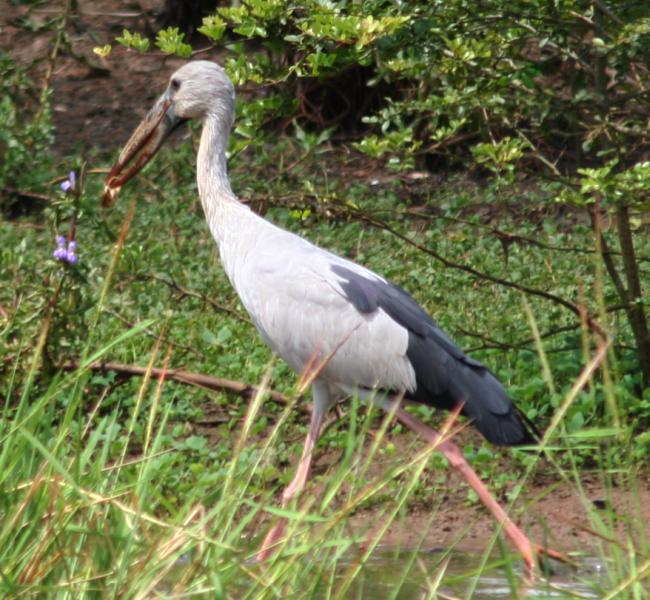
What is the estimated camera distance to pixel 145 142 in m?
6.54

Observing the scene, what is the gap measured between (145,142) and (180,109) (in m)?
0.28

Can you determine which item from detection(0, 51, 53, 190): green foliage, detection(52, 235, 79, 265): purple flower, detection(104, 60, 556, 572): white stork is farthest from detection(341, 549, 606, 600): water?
detection(0, 51, 53, 190): green foliage

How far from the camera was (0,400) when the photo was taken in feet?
19.7

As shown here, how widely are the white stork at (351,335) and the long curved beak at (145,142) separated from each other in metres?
0.78

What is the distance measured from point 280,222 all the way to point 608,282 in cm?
281

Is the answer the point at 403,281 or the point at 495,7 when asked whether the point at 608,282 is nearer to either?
the point at 403,281

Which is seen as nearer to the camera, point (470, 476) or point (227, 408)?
point (470, 476)

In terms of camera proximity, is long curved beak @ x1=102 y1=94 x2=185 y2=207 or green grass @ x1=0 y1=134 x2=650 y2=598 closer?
green grass @ x1=0 y1=134 x2=650 y2=598

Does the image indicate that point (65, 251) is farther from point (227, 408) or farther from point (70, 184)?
point (227, 408)

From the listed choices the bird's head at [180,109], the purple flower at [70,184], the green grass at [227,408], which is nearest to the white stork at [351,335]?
the green grass at [227,408]

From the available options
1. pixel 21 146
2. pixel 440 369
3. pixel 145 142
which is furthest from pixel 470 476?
pixel 21 146

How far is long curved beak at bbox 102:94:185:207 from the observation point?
254 inches

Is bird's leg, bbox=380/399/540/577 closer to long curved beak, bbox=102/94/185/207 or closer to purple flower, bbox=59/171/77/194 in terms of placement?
purple flower, bbox=59/171/77/194

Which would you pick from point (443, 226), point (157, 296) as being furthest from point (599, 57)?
point (443, 226)
